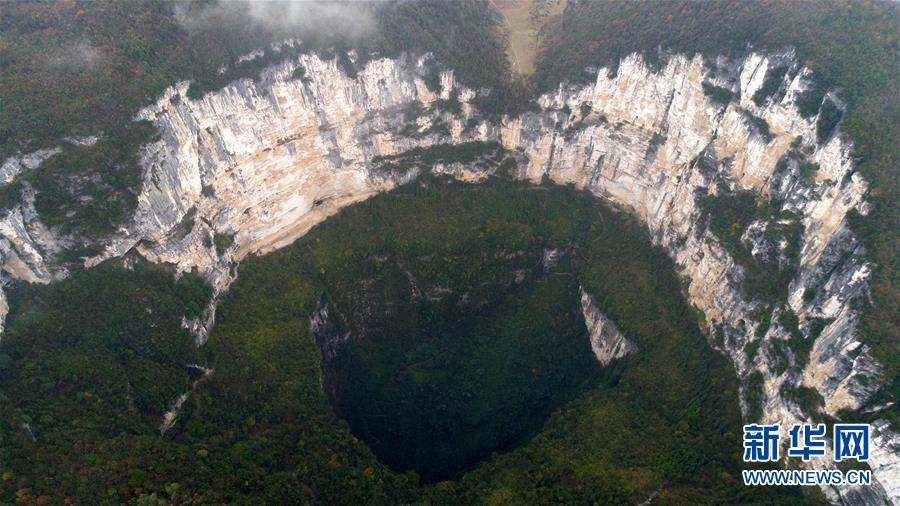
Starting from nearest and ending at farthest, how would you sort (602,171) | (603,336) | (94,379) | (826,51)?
1. (94,379)
2. (826,51)
3. (603,336)
4. (602,171)

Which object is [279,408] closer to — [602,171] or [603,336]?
[603,336]

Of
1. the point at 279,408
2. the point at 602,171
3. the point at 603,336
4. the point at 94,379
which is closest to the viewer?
the point at 94,379

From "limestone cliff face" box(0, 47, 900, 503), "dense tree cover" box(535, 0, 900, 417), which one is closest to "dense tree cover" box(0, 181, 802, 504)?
"limestone cliff face" box(0, 47, 900, 503)

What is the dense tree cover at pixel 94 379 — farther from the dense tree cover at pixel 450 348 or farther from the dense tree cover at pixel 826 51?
the dense tree cover at pixel 826 51

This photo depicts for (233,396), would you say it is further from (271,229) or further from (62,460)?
(271,229)

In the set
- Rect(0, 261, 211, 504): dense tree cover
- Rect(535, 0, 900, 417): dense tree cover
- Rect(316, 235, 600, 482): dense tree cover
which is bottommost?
Rect(316, 235, 600, 482): dense tree cover

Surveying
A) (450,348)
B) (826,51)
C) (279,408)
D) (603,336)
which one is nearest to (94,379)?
(279,408)

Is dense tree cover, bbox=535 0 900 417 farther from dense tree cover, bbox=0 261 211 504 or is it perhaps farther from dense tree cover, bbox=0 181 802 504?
dense tree cover, bbox=0 261 211 504
